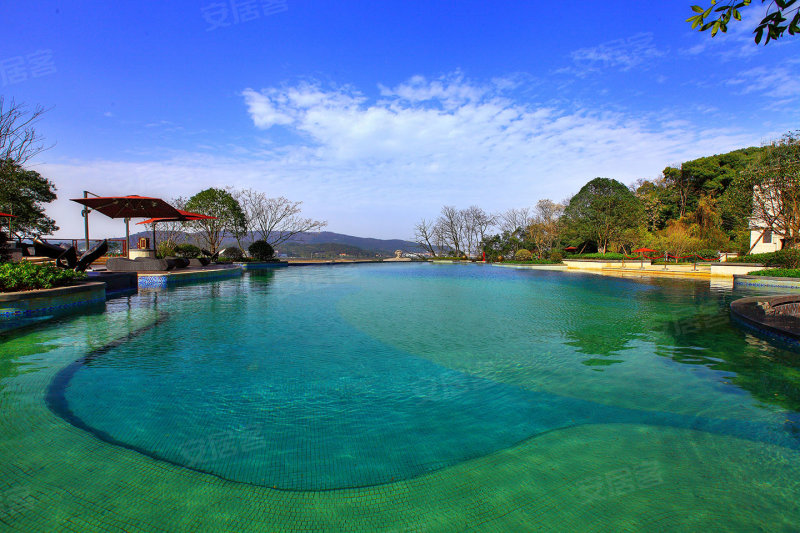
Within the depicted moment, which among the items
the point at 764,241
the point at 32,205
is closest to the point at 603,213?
the point at 764,241

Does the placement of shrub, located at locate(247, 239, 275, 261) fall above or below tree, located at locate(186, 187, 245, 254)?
below

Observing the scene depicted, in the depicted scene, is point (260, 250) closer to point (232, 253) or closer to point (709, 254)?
point (232, 253)

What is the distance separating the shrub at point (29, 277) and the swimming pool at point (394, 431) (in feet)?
5.72

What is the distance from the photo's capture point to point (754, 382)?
3.86 metres

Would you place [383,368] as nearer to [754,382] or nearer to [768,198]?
[754,382]

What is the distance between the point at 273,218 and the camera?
3152cm

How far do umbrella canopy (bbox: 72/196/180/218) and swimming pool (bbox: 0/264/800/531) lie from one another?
7616 mm

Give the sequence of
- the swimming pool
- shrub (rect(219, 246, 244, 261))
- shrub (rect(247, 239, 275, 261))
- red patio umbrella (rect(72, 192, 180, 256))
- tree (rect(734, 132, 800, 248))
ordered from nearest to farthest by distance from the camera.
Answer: the swimming pool
red patio umbrella (rect(72, 192, 180, 256))
tree (rect(734, 132, 800, 248))
shrub (rect(219, 246, 244, 261))
shrub (rect(247, 239, 275, 261))

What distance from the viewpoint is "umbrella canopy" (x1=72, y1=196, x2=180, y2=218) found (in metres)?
11.8

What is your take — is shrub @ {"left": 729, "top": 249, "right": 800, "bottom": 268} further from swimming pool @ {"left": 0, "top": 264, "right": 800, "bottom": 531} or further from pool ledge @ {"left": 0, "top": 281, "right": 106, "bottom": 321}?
pool ledge @ {"left": 0, "top": 281, "right": 106, "bottom": 321}

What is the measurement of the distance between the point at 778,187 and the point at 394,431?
20.5 meters

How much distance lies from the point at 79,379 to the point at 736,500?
5554mm

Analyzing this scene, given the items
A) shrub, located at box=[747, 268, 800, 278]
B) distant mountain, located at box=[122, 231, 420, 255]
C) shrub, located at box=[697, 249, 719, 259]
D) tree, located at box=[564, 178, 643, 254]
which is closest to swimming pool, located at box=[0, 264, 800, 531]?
shrub, located at box=[747, 268, 800, 278]

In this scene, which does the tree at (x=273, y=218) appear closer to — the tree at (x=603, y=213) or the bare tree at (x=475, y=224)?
the bare tree at (x=475, y=224)
